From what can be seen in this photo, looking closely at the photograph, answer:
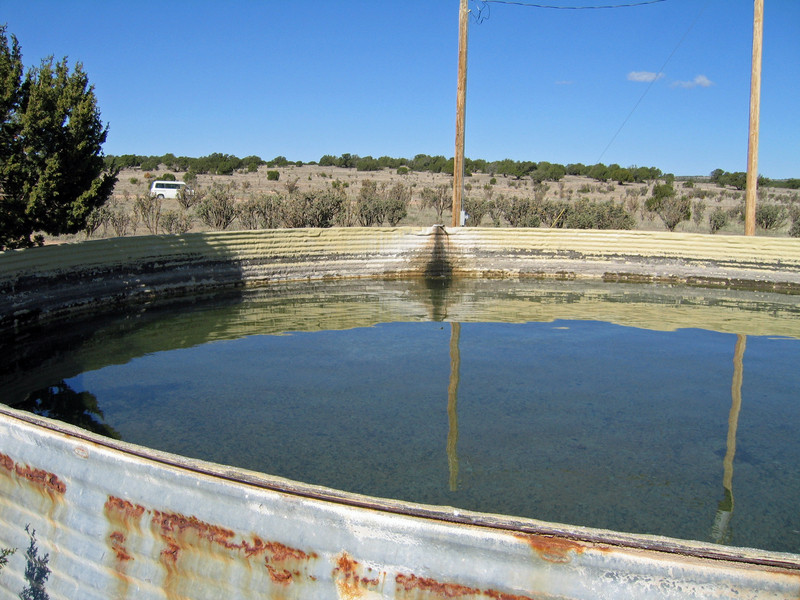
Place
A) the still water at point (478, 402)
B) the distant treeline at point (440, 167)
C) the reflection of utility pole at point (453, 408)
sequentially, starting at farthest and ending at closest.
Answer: the distant treeline at point (440, 167) < the reflection of utility pole at point (453, 408) < the still water at point (478, 402)

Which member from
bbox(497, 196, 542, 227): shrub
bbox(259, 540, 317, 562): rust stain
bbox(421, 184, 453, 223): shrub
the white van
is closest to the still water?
bbox(259, 540, 317, 562): rust stain

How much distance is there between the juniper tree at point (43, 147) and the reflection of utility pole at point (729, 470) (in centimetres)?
1012

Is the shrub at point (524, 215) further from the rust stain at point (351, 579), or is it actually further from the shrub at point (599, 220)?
the rust stain at point (351, 579)

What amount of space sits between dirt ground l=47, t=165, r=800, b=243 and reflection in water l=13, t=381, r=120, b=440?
41.9ft

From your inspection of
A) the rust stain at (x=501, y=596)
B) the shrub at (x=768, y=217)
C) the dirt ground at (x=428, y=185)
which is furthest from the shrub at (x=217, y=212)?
the rust stain at (x=501, y=596)

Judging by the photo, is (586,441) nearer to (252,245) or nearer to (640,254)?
(252,245)

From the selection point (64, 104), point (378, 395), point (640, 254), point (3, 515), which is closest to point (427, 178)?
point (640, 254)

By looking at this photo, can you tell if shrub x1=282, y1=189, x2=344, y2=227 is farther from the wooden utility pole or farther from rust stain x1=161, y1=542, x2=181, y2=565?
rust stain x1=161, y1=542, x2=181, y2=565

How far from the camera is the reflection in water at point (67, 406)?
5330mm

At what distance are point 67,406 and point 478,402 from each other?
145 inches

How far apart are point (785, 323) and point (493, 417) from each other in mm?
6711

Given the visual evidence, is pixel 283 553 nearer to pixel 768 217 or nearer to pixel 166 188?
pixel 768 217

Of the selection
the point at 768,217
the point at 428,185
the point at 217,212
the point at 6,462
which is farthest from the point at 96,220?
the point at 428,185

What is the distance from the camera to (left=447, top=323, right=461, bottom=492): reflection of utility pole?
4.57 meters
